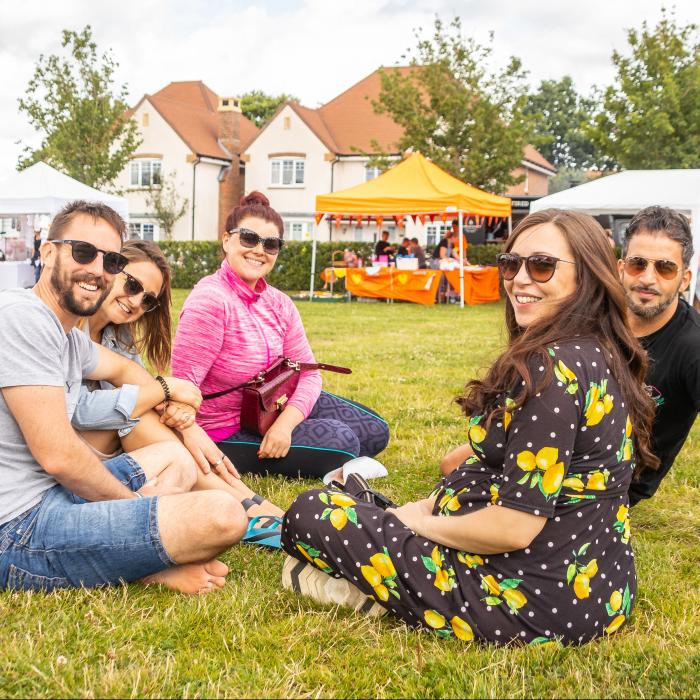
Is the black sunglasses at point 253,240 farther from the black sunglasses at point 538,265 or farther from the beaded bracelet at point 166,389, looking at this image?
the black sunglasses at point 538,265

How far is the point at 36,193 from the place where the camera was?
56.1 ft

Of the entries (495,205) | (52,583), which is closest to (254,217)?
(52,583)

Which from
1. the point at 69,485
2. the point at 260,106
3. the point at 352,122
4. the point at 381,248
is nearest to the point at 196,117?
the point at 352,122

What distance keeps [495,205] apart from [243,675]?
61.8ft

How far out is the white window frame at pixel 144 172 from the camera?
43812 mm

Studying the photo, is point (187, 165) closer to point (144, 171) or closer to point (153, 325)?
point (144, 171)

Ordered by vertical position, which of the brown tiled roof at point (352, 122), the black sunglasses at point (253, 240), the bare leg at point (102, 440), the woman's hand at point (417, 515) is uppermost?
the brown tiled roof at point (352, 122)

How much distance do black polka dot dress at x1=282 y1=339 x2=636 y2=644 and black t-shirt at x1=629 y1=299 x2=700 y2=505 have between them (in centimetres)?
129

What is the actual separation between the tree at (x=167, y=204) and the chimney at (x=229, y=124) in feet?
15.6

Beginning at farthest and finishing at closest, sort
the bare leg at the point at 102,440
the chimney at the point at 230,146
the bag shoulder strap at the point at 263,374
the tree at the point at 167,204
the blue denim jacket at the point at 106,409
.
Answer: the chimney at the point at 230,146
the tree at the point at 167,204
the bag shoulder strap at the point at 263,374
the bare leg at the point at 102,440
the blue denim jacket at the point at 106,409

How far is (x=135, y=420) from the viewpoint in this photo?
12.6 feet

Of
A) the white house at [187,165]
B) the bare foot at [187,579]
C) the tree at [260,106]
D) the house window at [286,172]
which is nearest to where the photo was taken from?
the bare foot at [187,579]

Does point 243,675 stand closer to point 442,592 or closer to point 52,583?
point 442,592

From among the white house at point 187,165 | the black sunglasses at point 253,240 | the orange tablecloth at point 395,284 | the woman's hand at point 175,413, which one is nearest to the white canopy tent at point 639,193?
the orange tablecloth at point 395,284
